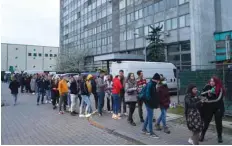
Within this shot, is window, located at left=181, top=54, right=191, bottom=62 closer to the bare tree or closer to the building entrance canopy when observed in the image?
the building entrance canopy

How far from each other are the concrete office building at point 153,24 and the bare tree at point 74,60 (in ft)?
4.46

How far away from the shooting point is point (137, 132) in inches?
284

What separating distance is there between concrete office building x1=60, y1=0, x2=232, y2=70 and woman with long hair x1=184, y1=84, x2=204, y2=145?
1360 centimetres

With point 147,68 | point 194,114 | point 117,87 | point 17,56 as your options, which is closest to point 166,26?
point 147,68

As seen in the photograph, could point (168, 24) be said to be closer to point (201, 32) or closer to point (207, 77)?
point (201, 32)

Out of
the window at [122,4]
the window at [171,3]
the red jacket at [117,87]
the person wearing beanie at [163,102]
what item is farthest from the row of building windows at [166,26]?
the person wearing beanie at [163,102]

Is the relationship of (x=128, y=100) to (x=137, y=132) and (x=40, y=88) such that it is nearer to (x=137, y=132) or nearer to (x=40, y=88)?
(x=137, y=132)

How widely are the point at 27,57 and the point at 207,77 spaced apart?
7814cm

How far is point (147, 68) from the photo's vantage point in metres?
18.5

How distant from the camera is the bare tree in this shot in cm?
5494

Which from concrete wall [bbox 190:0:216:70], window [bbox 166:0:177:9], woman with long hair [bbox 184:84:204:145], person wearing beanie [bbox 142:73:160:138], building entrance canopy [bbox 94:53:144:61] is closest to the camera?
woman with long hair [bbox 184:84:204:145]

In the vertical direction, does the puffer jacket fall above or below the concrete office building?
below

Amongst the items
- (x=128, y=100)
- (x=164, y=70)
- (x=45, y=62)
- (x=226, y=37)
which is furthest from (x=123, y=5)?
(x=45, y=62)

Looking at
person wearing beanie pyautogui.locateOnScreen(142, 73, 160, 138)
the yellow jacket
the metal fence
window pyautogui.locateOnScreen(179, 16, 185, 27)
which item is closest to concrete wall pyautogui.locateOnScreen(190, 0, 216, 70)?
window pyautogui.locateOnScreen(179, 16, 185, 27)
